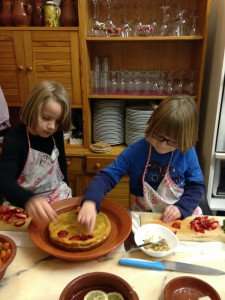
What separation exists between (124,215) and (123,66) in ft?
4.85

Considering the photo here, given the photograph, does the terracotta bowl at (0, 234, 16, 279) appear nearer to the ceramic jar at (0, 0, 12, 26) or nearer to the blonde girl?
the blonde girl

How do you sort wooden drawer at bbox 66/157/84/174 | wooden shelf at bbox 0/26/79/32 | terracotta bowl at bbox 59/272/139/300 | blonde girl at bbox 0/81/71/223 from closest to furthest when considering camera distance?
terracotta bowl at bbox 59/272/139/300, blonde girl at bbox 0/81/71/223, wooden shelf at bbox 0/26/79/32, wooden drawer at bbox 66/157/84/174

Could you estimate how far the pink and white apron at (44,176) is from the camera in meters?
1.30

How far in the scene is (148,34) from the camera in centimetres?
192

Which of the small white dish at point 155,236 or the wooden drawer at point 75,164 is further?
the wooden drawer at point 75,164

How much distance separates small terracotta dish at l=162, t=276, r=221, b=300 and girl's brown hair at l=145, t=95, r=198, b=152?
45cm

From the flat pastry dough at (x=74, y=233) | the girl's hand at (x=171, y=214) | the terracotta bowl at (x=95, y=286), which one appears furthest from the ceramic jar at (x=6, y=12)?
the terracotta bowl at (x=95, y=286)

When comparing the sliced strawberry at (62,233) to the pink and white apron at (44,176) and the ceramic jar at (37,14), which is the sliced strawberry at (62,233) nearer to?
the pink and white apron at (44,176)

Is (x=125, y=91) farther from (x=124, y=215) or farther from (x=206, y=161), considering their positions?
(x=124, y=215)

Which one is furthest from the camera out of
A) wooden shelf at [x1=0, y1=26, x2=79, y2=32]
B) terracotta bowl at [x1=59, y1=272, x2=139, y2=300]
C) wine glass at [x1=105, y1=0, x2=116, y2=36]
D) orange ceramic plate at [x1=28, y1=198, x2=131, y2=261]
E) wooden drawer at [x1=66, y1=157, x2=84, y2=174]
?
wooden drawer at [x1=66, y1=157, x2=84, y2=174]

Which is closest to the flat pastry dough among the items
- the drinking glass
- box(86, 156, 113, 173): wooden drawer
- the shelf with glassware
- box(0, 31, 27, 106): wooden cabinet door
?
box(86, 156, 113, 173): wooden drawer

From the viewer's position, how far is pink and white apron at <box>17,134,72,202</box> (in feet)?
4.25

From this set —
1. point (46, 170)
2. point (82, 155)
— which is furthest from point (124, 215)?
point (82, 155)

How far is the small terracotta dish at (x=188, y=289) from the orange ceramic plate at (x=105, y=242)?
7.2 inches
